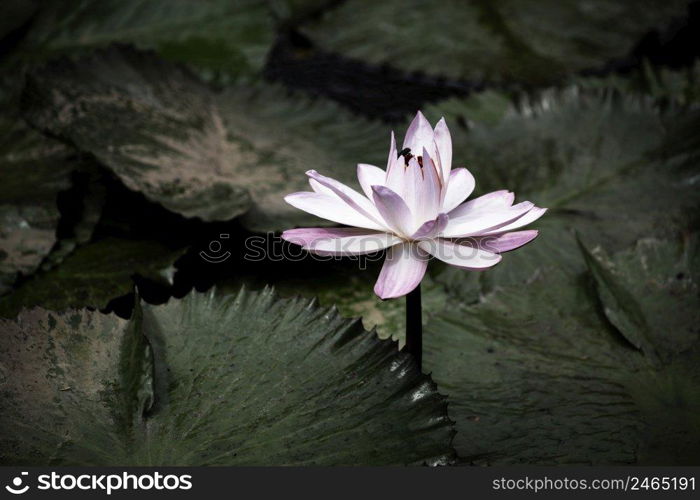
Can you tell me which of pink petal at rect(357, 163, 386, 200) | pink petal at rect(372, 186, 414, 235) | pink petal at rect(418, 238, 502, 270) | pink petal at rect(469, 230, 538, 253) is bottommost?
pink petal at rect(418, 238, 502, 270)

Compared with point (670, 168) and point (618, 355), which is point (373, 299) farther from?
point (670, 168)

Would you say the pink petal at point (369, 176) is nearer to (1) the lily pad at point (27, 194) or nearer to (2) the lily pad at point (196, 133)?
(2) the lily pad at point (196, 133)

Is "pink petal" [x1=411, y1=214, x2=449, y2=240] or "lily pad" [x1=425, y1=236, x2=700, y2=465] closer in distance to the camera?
"pink petal" [x1=411, y1=214, x2=449, y2=240]

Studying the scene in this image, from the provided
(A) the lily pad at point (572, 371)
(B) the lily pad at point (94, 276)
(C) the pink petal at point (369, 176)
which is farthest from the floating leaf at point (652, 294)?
(B) the lily pad at point (94, 276)

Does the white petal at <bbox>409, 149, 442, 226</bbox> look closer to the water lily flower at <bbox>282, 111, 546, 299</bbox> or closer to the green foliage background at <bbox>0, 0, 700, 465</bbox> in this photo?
the water lily flower at <bbox>282, 111, 546, 299</bbox>

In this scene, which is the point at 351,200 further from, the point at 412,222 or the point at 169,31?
the point at 169,31

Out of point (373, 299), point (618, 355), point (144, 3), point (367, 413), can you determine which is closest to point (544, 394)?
point (618, 355)

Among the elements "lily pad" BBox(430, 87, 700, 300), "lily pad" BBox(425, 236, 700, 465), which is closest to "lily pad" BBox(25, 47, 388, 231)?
"lily pad" BBox(430, 87, 700, 300)

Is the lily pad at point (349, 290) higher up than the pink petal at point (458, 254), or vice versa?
the lily pad at point (349, 290)
